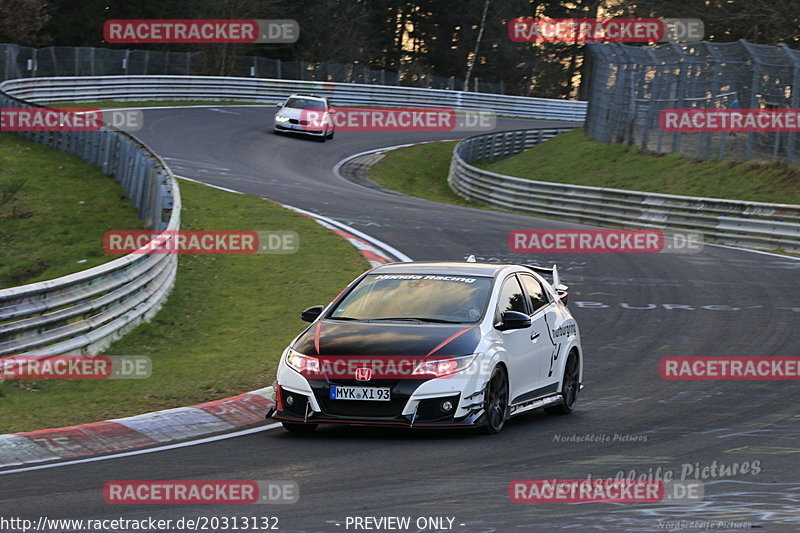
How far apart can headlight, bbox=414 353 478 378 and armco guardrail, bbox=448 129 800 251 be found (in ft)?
57.3

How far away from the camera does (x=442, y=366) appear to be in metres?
9.04

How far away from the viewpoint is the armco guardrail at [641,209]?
25.4m

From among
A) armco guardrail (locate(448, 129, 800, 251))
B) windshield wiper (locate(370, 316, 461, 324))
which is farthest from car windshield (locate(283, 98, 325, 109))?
windshield wiper (locate(370, 316, 461, 324))

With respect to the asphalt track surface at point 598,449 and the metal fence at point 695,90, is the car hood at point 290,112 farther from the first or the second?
the asphalt track surface at point 598,449

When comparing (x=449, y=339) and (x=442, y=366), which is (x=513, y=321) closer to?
(x=449, y=339)

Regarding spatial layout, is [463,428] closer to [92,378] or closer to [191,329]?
[92,378]

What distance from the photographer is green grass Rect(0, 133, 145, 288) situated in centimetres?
1897

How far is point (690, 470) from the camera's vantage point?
25.8ft

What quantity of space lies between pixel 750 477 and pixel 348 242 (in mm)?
14731

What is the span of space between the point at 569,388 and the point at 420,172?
3278 cm

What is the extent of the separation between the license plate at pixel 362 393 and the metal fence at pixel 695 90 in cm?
2275

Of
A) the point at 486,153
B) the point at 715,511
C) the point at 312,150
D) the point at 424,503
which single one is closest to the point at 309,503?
the point at 424,503

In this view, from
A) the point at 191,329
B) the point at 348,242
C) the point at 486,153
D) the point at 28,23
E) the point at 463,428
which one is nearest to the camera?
the point at 463,428

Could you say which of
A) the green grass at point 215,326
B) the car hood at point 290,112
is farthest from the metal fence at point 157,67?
the green grass at point 215,326
